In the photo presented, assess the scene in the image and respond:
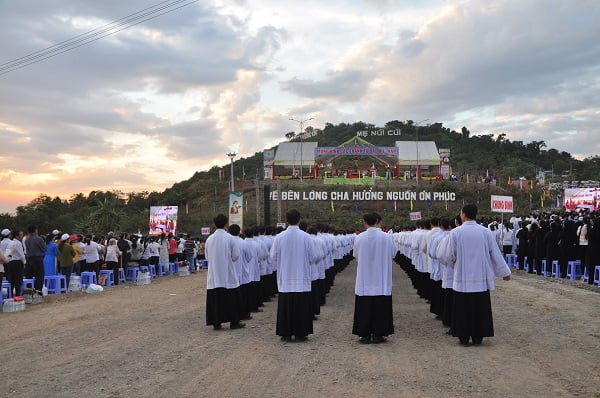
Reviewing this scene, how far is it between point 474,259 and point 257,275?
16.9 ft

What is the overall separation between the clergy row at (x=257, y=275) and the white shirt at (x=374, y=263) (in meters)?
0.81

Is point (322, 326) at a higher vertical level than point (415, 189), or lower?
lower

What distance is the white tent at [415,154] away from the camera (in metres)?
62.7

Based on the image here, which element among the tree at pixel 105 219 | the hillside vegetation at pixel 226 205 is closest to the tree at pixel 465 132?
the hillside vegetation at pixel 226 205

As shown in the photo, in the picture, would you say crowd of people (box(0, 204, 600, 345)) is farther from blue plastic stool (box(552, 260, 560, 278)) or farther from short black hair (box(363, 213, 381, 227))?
blue plastic stool (box(552, 260, 560, 278))

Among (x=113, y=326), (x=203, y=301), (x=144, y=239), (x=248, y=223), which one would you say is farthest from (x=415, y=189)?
(x=113, y=326)

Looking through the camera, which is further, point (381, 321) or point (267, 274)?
point (267, 274)

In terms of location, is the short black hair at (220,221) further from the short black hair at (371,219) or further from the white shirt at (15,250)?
the white shirt at (15,250)

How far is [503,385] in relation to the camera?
235 inches

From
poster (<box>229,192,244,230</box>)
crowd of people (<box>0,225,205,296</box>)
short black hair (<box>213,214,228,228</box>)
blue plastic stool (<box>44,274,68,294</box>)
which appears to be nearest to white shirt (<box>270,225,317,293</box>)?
short black hair (<box>213,214,228,228</box>)

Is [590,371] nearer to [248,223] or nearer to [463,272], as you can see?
[463,272]

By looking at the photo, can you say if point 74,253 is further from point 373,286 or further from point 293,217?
point 373,286

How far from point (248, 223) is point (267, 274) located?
1424 inches

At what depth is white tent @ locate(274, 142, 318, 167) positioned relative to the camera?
2542 inches
